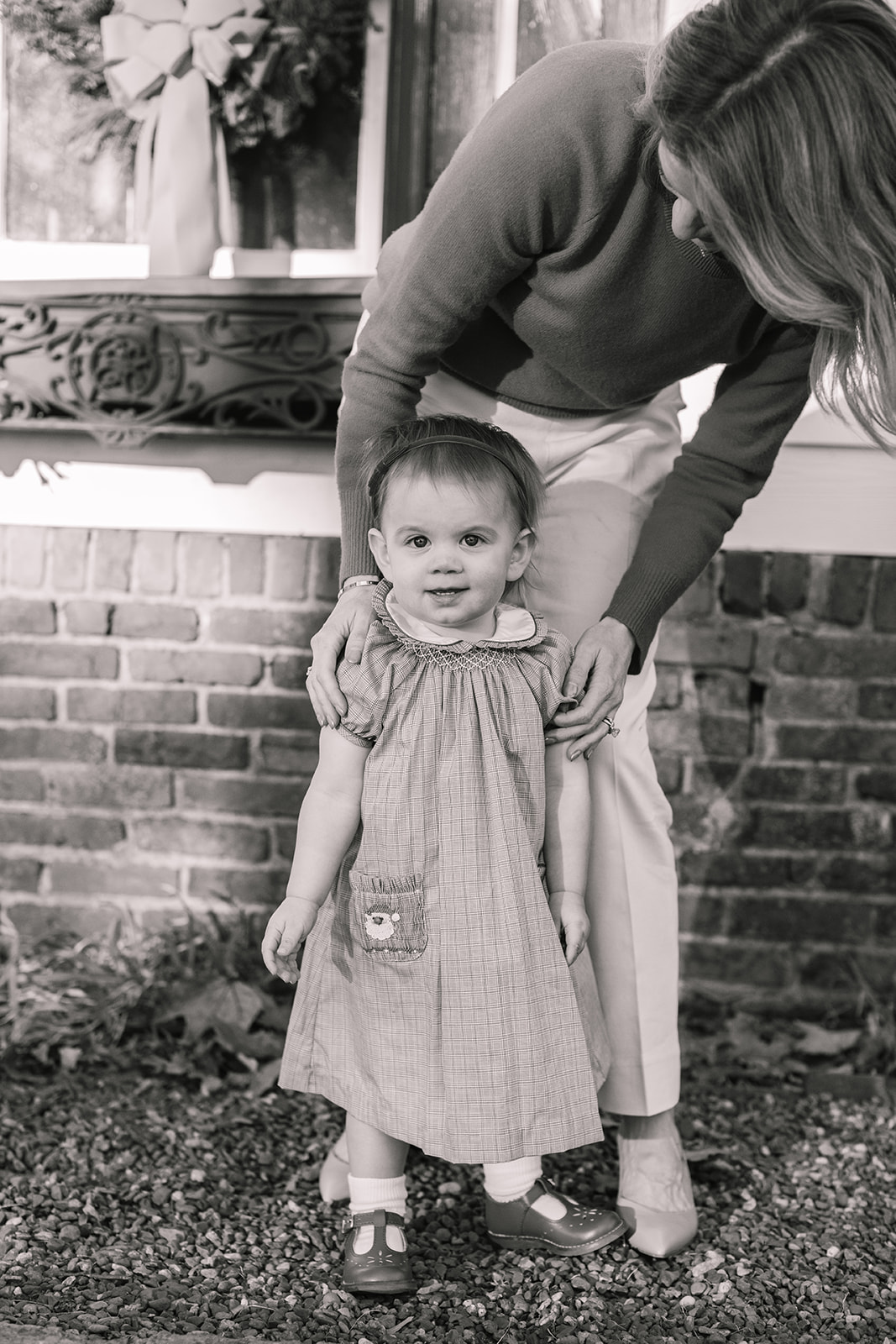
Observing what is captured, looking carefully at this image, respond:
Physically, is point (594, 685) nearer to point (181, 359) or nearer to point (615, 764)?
point (615, 764)

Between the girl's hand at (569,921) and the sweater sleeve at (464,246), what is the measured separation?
1.90ft

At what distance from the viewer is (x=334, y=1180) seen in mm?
2090

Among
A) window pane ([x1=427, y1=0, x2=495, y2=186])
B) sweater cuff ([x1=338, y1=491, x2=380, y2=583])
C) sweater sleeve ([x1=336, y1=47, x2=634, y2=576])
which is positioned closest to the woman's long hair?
sweater sleeve ([x1=336, y1=47, x2=634, y2=576])

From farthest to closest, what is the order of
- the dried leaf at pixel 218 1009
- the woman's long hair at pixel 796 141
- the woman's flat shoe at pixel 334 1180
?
the dried leaf at pixel 218 1009, the woman's flat shoe at pixel 334 1180, the woman's long hair at pixel 796 141

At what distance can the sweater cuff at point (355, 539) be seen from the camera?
75.6 inches

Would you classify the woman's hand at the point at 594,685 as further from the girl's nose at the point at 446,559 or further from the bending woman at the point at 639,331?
the girl's nose at the point at 446,559

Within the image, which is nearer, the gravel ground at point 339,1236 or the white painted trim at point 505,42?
the gravel ground at point 339,1236

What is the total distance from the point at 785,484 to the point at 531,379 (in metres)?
0.99

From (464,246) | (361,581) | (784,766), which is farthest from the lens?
(784,766)

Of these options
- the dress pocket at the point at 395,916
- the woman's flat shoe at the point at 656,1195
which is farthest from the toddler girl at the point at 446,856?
the woman's flat shoe at the point at 656,1195

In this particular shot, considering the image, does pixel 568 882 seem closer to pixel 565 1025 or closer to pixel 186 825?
pixel 565 1025

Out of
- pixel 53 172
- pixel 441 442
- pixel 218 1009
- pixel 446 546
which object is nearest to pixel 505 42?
pixel 53 172

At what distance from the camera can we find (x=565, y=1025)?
178 cm

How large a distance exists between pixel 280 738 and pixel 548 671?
47.5 inches
